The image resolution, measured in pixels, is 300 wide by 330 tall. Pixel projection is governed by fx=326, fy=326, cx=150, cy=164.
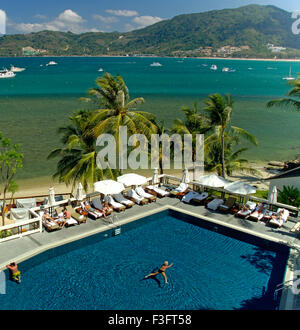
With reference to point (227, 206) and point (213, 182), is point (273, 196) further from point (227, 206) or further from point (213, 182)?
point (213, 182)

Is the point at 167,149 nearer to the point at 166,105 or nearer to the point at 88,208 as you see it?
the point at 88,208

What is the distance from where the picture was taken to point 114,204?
1573 cm

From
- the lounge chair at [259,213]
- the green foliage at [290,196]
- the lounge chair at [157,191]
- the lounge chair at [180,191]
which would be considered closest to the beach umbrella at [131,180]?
the lounge chair at [157,191]

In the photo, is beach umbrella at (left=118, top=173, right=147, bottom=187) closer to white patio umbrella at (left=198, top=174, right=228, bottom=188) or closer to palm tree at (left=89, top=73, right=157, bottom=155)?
palm tree at (left=89, top=73, right=157, bottom=155)

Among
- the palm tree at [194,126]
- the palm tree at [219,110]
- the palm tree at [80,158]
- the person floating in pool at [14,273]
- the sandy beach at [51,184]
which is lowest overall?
the sandy beach at [51,184]

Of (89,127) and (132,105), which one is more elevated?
(132,105)

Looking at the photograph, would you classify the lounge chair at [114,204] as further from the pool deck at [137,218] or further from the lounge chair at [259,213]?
the lounge chair at [259,213]

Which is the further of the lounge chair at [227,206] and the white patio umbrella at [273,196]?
the lounge chair at [227,206]

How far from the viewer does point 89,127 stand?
56.9 ft

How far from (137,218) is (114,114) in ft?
19.1

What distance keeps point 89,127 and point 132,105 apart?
2613mm

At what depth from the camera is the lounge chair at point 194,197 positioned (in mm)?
16841

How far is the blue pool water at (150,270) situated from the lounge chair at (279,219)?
1388 millimetres
